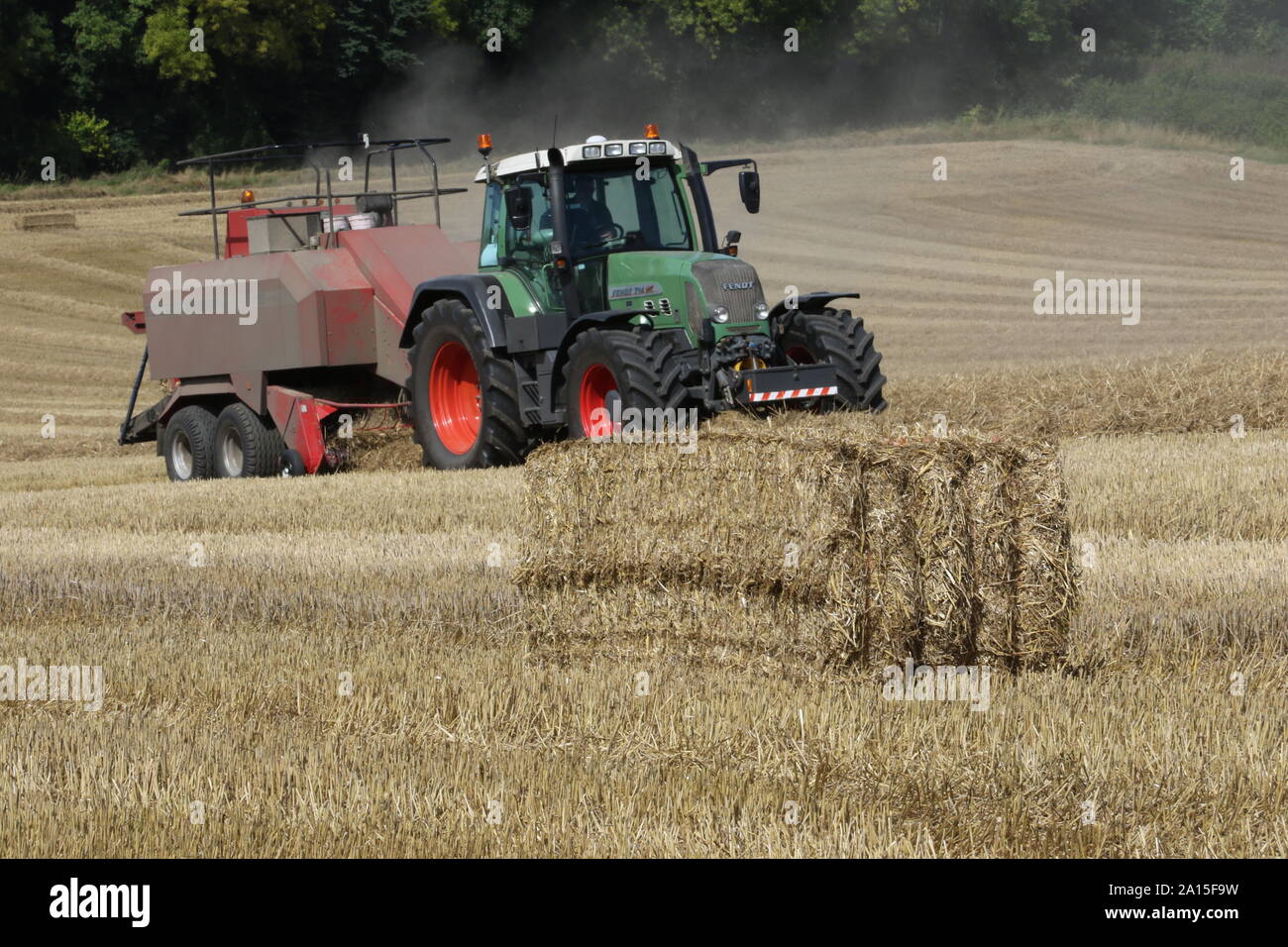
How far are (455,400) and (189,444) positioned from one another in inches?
131

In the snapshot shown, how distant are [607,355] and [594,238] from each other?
1277mm

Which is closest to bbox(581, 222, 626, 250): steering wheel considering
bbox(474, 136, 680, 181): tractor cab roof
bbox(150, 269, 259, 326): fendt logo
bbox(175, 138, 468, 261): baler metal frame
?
bbox(474, 136, 680, 181): tractor cab roof

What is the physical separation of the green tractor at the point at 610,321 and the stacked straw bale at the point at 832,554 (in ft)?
13.4

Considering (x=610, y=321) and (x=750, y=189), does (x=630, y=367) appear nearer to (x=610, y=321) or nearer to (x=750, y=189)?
(x=610, y=321)

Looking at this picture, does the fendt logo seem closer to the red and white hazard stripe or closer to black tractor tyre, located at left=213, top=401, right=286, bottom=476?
black tractor tyre, located at left=213, top=401, right=286, bottom=476

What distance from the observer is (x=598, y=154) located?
12.1 metres

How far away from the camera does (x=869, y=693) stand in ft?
19.0

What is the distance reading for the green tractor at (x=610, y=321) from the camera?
11.3 m

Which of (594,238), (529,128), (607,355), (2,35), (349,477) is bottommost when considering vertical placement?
(349,477)

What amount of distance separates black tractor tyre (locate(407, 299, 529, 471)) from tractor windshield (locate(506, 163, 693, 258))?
1025mm

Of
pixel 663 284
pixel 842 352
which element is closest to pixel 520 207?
pixel 663 284

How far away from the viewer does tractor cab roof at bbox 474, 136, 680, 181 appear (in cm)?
1202
